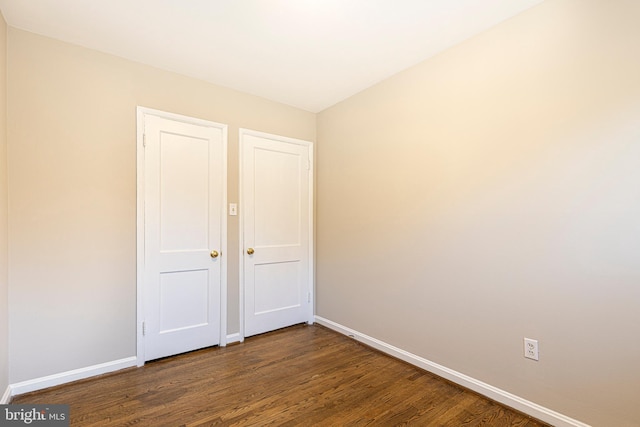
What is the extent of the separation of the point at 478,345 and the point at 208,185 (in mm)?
2669

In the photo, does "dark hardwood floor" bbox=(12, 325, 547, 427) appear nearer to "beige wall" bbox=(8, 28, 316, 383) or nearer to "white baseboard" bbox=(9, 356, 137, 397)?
"white baseboard" bbox=(9, 356, 137, 397)

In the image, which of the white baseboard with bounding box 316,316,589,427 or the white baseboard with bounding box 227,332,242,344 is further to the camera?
the white baseboard with bounding box 227,332,242,344

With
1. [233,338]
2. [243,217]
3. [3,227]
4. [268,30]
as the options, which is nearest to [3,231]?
[3,227]

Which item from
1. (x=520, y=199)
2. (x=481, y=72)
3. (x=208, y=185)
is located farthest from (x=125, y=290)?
(x=481, y=72)

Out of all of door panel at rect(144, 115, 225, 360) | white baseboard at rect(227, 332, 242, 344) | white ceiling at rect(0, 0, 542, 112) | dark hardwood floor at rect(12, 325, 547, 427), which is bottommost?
dark hardwood floor at rect(12, 325, 547, 427)

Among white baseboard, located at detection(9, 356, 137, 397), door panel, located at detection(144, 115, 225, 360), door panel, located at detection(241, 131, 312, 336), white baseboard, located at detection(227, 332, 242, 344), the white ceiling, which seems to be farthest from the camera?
door panel, located at detection(241, 131, 312, 336)

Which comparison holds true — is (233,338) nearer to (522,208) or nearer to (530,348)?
(530,348)

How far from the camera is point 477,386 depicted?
2.21 meters

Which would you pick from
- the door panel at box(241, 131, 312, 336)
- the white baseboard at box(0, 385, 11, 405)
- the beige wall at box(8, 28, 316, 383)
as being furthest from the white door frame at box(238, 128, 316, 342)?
the white baseboard at box(0, 385, 11, 405)

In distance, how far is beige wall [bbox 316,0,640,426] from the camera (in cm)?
166

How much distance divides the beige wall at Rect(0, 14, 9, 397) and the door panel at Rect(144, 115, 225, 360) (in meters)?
0.85

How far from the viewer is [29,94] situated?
221cm

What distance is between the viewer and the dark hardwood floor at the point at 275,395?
76.2 inches

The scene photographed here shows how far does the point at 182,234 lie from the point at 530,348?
9.35ft
